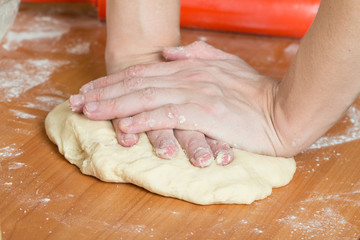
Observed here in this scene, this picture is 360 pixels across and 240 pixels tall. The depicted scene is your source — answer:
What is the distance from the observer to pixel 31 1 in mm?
2318

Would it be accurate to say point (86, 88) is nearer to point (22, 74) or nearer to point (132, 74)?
point (132, 74)

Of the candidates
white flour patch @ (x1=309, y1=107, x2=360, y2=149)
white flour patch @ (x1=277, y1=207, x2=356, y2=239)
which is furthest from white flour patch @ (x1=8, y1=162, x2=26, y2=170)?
white flour patch @ (x1=309, y1=107, x2=360, y2=149)

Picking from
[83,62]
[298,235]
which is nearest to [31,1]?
[83,62]

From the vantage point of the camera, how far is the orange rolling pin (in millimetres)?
2033

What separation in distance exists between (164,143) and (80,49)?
2.86 feet

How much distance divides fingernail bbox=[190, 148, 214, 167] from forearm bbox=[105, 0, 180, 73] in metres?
0.40

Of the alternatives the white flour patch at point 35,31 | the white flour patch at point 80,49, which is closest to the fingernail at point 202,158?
the white flour patch at point 80,49

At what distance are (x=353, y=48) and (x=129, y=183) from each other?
0.60 metres

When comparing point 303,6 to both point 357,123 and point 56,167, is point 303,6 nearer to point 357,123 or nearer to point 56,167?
point 357,123

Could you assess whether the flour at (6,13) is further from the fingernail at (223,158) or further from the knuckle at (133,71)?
the fingernail at (223,158)

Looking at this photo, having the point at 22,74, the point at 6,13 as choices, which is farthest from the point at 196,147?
the point at 22,74

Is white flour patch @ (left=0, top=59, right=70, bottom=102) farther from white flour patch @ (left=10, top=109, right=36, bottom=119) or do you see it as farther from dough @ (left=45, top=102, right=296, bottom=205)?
dough @ (left=45, top=102, right=296, bottom=205)

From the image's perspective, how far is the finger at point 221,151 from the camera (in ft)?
3.93

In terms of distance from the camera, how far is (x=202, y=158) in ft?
3.85
